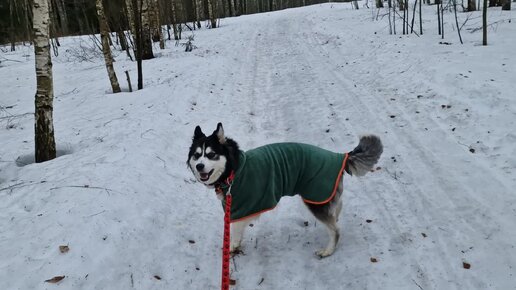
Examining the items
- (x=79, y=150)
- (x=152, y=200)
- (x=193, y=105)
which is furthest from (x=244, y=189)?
(x=193, y=105)

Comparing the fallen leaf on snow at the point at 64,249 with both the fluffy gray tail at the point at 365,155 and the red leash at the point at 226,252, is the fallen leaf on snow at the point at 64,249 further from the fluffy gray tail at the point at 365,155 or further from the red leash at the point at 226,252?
the fluffy gray tail at the point at 365,155

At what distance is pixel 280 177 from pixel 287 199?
4.84 ft

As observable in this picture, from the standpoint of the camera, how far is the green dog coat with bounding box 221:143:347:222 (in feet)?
13.4

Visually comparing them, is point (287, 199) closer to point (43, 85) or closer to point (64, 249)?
point (64, 249)

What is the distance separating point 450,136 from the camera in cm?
640

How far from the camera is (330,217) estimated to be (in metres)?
4.24

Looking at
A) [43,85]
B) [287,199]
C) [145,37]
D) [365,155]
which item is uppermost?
[145,37]

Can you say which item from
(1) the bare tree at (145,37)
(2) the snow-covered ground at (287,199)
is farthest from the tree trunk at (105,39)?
(1) the bare tree at (145,37)

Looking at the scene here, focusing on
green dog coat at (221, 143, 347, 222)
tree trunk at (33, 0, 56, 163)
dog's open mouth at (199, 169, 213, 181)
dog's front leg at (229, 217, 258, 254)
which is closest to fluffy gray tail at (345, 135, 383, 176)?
green dog coat at (221, 143, 347, 222)

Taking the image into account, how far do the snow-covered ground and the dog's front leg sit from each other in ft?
0.48

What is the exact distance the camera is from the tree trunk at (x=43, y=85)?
20.2 feet

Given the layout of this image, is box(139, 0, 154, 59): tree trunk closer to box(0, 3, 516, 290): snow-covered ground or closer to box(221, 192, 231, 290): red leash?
box(0, 3, 516, 290): snow-covered ground

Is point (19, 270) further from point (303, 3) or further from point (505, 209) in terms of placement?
point (303, 3)

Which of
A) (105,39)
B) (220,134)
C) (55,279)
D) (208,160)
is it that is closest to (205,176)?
(208,160)
